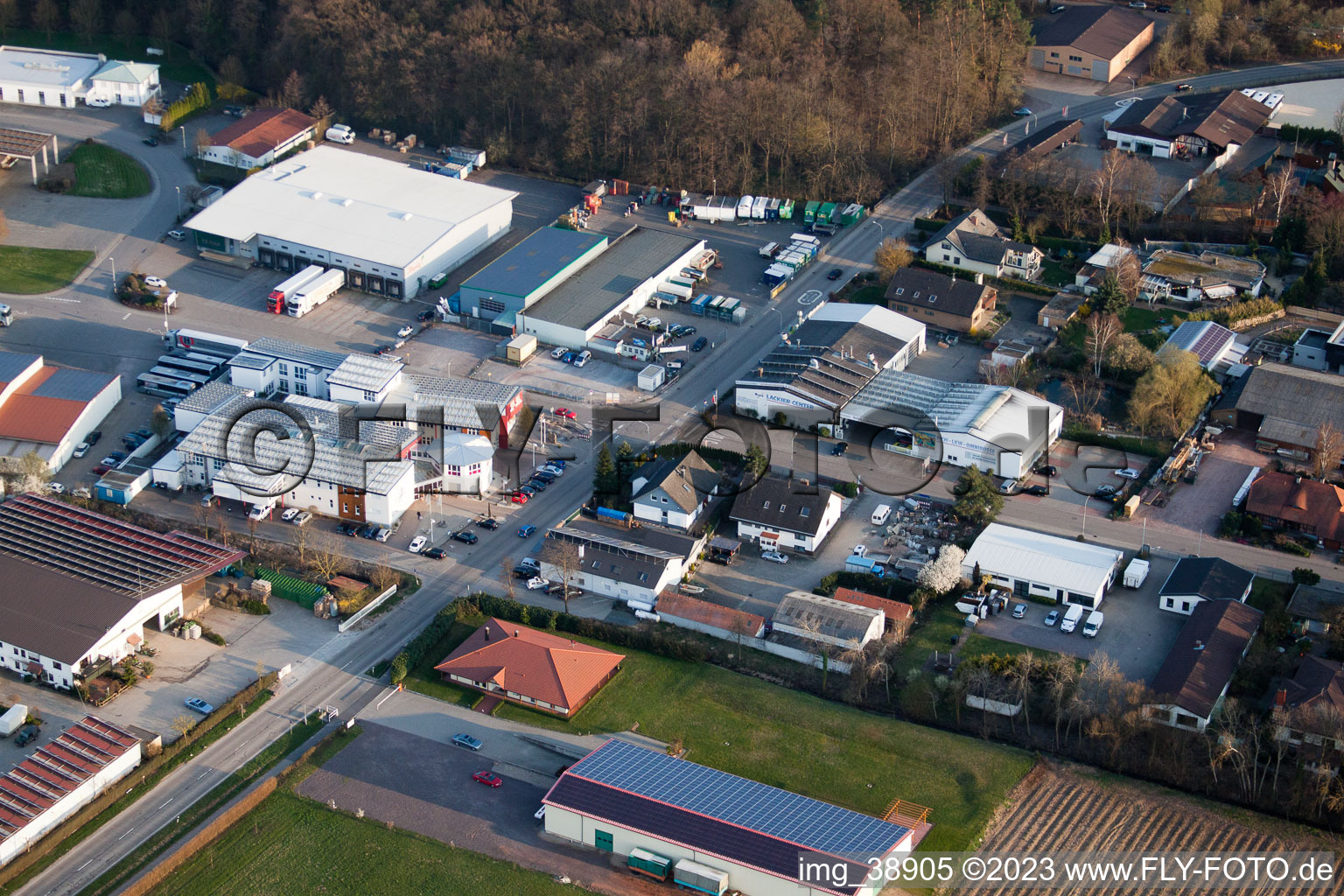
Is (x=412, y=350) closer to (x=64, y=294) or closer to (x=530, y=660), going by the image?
(x=64, y=294)

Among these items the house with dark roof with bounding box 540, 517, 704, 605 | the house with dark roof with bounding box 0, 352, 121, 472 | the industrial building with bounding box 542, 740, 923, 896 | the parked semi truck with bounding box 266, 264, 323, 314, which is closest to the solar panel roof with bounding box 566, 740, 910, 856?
the industrial building with bounding box 542, 740, 923, 896

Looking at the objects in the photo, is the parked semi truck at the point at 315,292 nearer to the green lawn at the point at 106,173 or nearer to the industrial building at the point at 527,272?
the industrial building at the point at 527,272

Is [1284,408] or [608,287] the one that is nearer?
[1284,408]

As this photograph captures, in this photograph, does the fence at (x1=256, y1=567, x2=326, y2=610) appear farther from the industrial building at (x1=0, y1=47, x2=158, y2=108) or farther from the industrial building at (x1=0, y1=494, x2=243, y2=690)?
the industrial building at (x1=0, y1=47, x2=158, y2=108)

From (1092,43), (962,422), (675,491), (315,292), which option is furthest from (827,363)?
(1092,43)

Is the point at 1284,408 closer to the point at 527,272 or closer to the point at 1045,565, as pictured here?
the point at 1045,565
